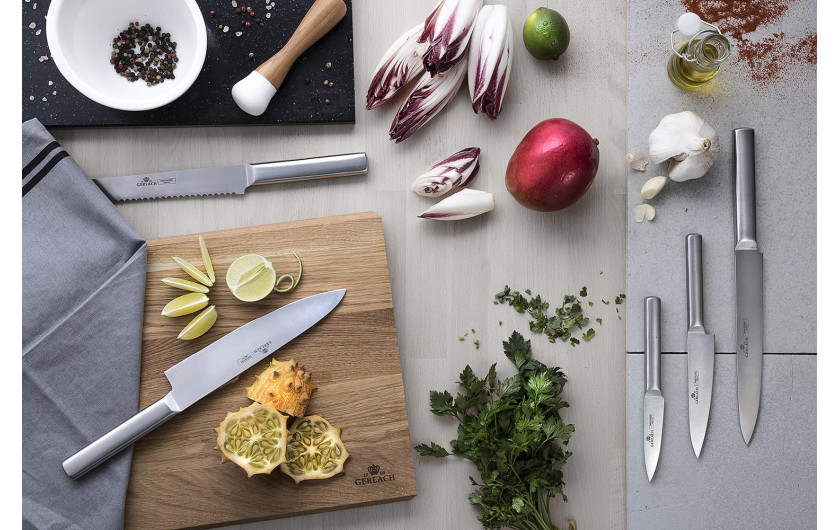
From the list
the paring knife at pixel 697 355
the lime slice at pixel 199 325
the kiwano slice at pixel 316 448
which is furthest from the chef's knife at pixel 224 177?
the paring knife at pixel 697 355

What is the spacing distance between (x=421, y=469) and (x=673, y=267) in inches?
25.3

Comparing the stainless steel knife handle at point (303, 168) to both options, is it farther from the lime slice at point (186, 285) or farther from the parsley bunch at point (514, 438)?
the parsley bunch at point (514, 438)

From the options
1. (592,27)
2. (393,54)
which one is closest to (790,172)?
(592,27)

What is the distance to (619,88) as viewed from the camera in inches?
45.9

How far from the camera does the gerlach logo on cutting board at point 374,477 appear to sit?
1102mm

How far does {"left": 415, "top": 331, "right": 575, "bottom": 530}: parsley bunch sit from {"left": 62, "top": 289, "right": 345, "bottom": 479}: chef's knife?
0.29 meters

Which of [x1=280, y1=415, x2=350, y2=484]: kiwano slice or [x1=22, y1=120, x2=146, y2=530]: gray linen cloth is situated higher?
[x1=22, y1=120, x2=146, y2=530]: gray linen cloth

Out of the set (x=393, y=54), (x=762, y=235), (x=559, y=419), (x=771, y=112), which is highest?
(x=393, y=54)

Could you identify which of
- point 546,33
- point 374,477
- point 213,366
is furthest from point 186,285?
point 546,33

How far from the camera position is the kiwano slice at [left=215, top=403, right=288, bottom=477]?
0.99m

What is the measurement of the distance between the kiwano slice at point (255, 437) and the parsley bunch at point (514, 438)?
0.90 feet

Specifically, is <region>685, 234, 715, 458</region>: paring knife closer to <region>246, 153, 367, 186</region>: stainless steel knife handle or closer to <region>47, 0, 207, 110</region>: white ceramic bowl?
<region>246, 153, 367, 186</region>: stainless steel knife handle

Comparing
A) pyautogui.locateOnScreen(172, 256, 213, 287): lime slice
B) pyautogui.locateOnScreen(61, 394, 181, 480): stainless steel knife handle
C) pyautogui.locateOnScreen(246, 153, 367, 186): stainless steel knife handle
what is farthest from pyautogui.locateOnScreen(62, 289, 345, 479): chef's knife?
pyautogui.locateOnScreen(246, 153, 367, 186): stainless steel knife handle

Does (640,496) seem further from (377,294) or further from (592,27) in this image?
(592,27)
